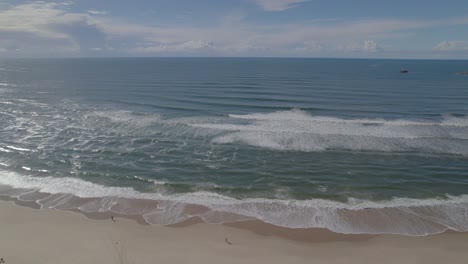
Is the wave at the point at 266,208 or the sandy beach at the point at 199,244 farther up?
the wave at the point at 266,208

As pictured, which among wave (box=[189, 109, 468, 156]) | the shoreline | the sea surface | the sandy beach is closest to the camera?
the sandy beach

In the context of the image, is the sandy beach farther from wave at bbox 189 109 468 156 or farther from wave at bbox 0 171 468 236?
wave at bbox 189 109 468 156

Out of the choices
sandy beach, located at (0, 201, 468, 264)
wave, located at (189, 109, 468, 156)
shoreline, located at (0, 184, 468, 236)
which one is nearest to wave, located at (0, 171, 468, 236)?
shoreline, located at (0, 184, 468, 236)

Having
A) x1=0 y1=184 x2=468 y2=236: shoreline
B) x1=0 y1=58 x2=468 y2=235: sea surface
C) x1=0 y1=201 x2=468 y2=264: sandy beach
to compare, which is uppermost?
x1=0 y1=58 x2=468 y2=235: sea surface

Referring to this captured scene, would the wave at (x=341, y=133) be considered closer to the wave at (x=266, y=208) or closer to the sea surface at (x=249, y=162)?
the sea surface at (x=249, y=162)

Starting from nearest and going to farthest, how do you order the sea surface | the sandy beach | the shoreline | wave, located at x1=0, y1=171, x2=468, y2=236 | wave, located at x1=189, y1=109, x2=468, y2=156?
the sandy beach
the shoreline
wave, located at x1=0, y1=171, x2=468, y2=236
the sea surface
wave, located at x1=189, y1=109, x2=468, y2=156

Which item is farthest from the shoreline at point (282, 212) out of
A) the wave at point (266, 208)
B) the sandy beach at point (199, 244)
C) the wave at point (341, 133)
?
the wave at point (341, 133)

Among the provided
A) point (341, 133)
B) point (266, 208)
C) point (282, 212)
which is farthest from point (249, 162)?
point (341, 133)
